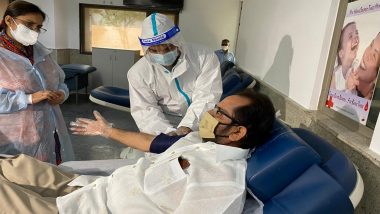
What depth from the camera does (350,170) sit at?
90 centimetres

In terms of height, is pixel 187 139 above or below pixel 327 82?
below

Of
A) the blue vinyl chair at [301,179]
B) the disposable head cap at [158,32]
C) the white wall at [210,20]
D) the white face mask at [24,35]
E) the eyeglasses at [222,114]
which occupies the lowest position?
the blue vinyl chair at [301,179]

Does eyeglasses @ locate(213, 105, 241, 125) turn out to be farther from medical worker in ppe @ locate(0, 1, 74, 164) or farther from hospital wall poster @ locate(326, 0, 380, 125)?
medical worker in ppe @ locate(0, 1, 74, 164)

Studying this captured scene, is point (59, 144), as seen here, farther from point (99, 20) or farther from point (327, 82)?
point (99, 20)

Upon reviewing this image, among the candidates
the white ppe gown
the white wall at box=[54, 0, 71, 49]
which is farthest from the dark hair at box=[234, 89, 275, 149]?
the white wall at box=[54, 0, 71, 49]

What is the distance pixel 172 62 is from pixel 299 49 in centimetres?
86

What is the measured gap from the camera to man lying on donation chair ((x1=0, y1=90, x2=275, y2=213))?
93 cm

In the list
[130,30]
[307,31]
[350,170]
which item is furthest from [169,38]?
[130,30]

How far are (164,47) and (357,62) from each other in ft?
3.45

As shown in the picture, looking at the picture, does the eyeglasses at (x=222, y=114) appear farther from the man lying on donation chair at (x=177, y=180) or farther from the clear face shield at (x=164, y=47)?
the clear face shield at (x=164, y=47)

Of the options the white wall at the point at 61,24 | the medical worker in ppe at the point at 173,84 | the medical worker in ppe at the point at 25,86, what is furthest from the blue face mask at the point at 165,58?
the white wall at the point at 61,24

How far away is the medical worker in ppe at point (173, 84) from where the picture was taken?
176 cm

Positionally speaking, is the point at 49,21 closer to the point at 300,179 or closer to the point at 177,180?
the point at 177,180

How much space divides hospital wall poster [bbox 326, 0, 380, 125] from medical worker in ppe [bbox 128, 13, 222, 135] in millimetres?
743
